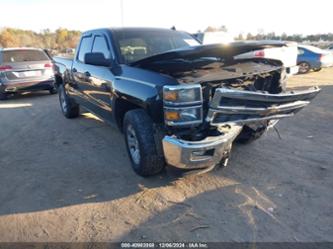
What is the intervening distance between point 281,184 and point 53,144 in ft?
→ 12.7

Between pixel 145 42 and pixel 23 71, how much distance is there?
286 inches

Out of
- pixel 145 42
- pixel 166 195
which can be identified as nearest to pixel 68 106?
pixel 145 42

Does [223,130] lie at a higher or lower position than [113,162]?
higher

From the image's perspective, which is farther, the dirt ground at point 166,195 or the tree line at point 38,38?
the tree line at point 38,38

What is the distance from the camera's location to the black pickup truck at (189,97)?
11.6ft

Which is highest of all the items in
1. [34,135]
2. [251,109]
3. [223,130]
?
[251,109]

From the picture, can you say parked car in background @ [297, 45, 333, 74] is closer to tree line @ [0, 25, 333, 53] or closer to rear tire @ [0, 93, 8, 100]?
rear tire @ [0, 93, 8, 100]

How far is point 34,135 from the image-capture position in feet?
22.2

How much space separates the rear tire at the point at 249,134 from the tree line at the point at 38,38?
53695 mm

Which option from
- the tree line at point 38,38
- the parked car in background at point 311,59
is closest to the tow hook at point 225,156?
the parked car in background at point 311,59

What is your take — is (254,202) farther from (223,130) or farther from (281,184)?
(223,130)

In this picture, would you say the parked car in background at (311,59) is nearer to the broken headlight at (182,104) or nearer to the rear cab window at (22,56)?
the rear cab window at (22,56)

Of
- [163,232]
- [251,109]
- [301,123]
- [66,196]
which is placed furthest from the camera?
[301,123]

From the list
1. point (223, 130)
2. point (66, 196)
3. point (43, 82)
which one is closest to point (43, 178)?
point (66, 196)
